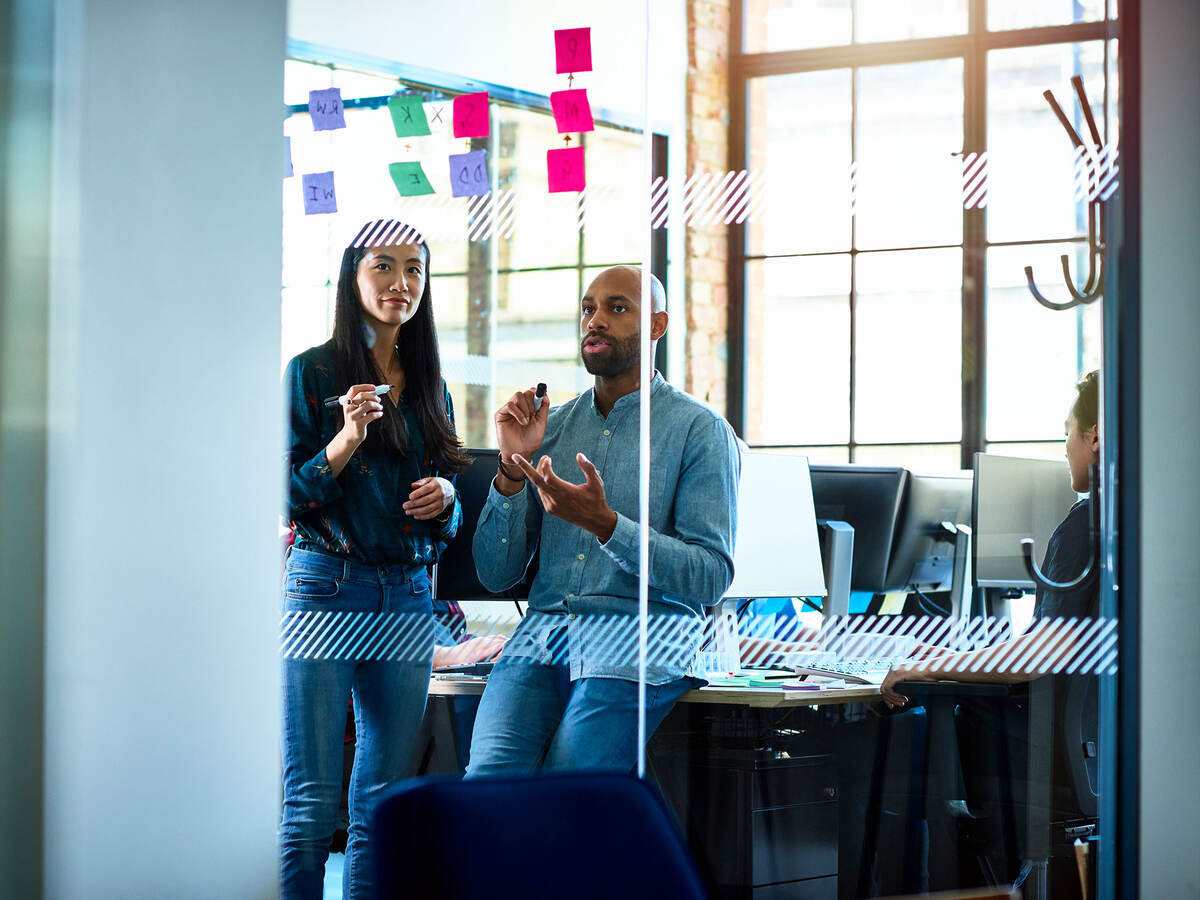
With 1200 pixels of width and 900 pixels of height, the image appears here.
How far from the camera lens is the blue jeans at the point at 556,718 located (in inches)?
105

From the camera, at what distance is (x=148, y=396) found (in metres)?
2.44

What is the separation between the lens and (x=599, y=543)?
2.70m

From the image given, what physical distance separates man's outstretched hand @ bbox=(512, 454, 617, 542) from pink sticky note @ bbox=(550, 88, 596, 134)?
0.74 metres

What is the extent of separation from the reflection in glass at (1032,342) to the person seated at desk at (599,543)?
0.64 m

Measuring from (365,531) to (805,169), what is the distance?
4.23ft

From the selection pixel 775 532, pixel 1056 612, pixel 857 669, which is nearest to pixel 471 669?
pixel 775 532

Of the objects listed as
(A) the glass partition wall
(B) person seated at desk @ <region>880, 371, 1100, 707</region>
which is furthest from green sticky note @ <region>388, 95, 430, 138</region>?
(B) person seated at desk @ <region>880, 371, 1100, 707</region>

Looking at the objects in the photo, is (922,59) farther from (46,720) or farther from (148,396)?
(46,720)

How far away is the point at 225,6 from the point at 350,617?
1.32 meters

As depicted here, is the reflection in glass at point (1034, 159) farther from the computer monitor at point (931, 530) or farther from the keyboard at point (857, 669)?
the keyboard at point (857, 669)

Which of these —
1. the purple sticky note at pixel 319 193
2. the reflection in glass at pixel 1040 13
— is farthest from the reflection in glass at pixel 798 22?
the purple sticky note at pixel 319 193

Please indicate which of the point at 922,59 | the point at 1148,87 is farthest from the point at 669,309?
the point at 1148,87

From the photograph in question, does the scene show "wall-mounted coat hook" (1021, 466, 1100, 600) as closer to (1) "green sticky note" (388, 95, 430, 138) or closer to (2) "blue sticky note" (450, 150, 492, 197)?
(2) "blue sticky note" (450, 150, 492, 197)

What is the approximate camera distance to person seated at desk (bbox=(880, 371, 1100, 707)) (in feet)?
8.96
